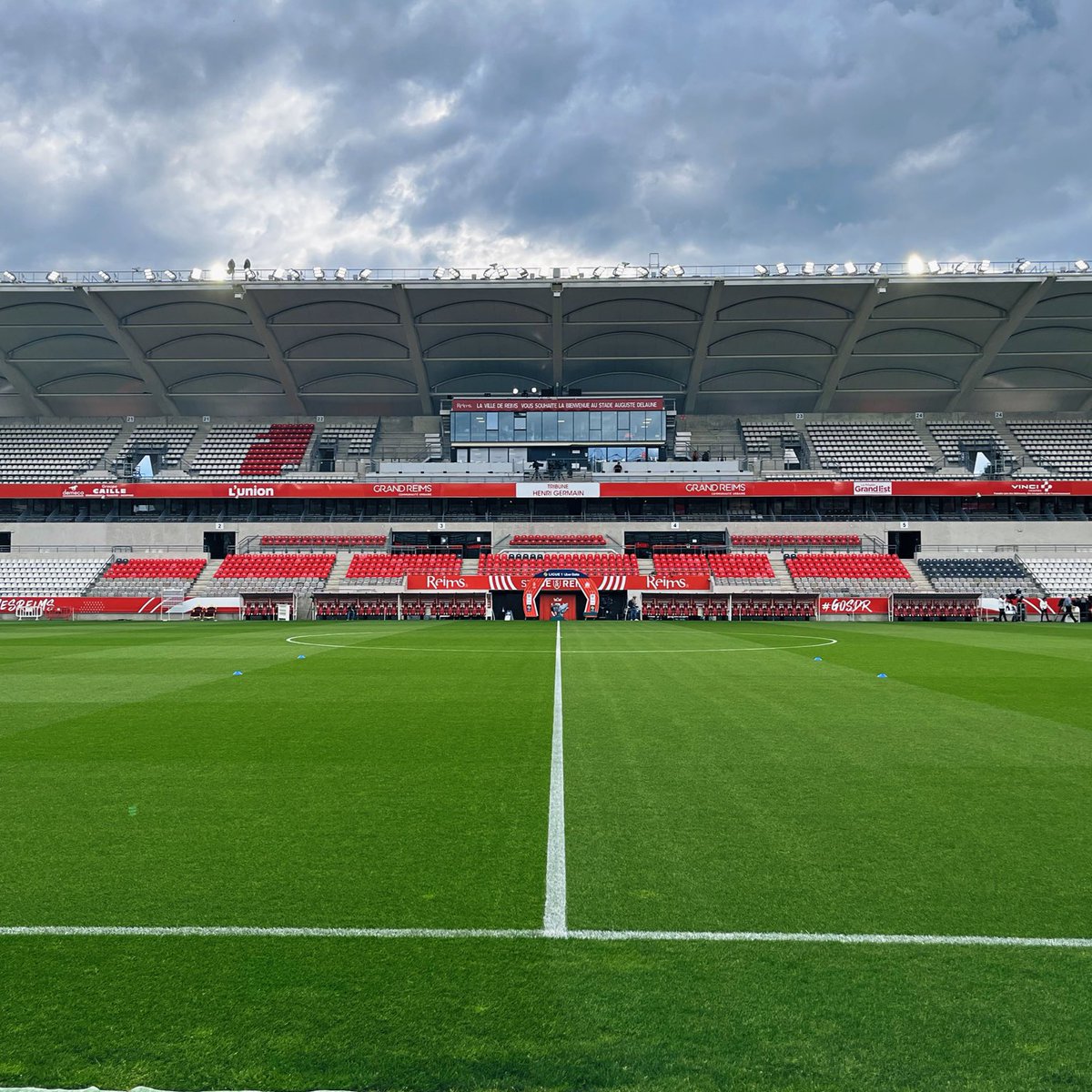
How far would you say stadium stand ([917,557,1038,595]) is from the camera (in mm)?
47469

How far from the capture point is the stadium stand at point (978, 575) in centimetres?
4747

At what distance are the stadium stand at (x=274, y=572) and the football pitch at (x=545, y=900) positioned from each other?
37369 mm

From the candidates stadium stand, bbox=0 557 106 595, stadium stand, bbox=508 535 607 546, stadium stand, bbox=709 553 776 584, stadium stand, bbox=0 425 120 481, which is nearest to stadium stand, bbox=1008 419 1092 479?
stadium stand, bbox=709 553 776 584

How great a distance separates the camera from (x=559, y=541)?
5328 cm

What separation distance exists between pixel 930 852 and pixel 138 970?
16.0 feet

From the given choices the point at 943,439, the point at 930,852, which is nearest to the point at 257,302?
the point at 943,439

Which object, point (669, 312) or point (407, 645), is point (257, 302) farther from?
point (407, 645)

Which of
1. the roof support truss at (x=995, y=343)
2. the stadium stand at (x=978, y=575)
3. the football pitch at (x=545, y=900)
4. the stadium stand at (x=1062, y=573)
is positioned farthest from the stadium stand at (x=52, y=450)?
the stadium stand at (x=1062, y=573)

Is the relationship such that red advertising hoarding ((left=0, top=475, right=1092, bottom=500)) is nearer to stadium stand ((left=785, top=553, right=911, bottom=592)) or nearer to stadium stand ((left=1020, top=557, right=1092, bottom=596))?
stadium stand ((left=1020, top=557, right=1092, bottom=596))

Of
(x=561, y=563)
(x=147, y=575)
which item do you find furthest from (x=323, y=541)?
(x=561, y=563)

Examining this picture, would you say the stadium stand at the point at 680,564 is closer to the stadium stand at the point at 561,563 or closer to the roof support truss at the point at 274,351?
the stadium stand at the point at 561,563

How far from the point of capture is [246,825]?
6.07 m

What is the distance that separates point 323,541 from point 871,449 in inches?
1584

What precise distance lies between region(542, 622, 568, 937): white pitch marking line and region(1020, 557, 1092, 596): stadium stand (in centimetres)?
4853
